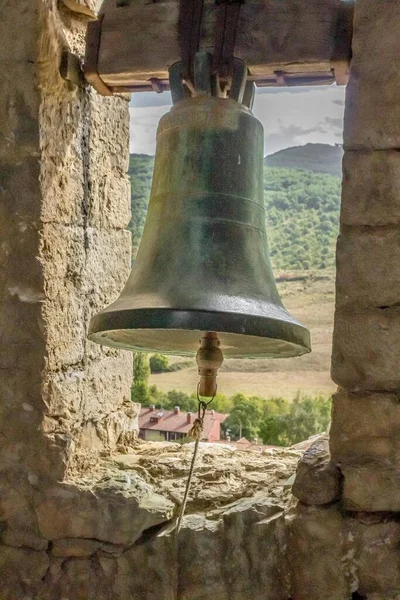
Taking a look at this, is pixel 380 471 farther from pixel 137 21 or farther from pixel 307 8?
pixel 137 21

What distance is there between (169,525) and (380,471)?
605 mm

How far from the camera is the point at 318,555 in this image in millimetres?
1849

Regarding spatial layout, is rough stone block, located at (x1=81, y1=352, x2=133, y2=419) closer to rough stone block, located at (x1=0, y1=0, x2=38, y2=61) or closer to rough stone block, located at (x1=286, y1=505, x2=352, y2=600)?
rough stone block, located at (x1=286, y1=505, x2=352, y2=600)

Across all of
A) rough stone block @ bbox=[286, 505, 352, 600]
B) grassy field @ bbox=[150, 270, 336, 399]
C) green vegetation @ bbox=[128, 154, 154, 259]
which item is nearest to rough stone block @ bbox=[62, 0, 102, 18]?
green vegetation @ bbox=[128, 154, 154, 259]

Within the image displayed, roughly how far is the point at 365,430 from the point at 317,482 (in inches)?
7.2

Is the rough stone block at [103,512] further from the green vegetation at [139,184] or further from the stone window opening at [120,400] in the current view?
the green vegetation at [139,184]

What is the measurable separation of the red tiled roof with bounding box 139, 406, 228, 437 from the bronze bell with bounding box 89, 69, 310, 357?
0.75 m

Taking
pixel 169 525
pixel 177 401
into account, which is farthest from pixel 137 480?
pixel 177 401

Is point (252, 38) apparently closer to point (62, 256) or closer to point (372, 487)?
point (62, 256)

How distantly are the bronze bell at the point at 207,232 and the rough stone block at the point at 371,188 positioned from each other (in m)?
0.24

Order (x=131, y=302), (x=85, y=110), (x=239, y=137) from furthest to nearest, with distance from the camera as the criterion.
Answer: (x=85, y=110)
(x=239, y=137)
(x=131, y=302)

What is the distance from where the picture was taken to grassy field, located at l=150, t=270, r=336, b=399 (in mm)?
2643

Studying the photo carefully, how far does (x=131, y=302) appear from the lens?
1.76 meters

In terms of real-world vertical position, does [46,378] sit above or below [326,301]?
below
